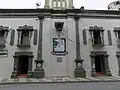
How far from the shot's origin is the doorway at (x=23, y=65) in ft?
61.6

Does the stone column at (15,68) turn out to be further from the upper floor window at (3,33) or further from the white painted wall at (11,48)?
the upper floor window at (3,33)

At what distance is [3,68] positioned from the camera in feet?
60.5

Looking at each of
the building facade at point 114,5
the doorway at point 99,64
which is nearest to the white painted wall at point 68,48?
the doorway at point 99,64

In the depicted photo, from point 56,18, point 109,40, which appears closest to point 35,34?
point 56,18

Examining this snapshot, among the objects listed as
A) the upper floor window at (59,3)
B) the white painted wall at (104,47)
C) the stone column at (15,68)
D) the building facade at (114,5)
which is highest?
the building facade at (114,5)

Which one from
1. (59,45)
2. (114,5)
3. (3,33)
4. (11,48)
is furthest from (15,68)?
(114,5)

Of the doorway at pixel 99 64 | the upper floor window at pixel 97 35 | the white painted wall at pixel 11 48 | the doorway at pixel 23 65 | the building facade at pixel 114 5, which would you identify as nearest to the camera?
the white painted wall at pixel 11 48

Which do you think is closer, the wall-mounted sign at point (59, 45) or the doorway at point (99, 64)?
the wall-mounted sign at point (59, 45)

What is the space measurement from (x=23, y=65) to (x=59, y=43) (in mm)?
4655

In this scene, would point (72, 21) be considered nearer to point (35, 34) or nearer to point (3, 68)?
point (35, 34)

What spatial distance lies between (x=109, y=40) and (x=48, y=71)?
772 cm

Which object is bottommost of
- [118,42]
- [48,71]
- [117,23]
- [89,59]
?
[48,71]

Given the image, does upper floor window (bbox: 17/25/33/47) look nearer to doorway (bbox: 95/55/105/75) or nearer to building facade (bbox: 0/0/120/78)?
building facade (bbox: 0/0/120/78)

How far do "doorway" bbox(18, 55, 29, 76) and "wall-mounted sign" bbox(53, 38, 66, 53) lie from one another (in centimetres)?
330
